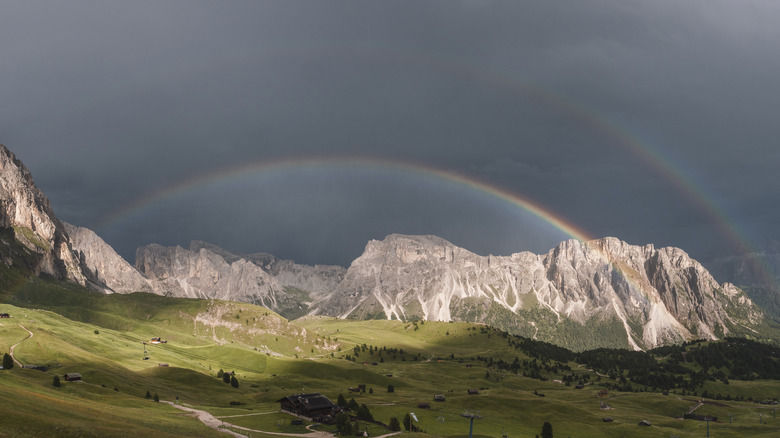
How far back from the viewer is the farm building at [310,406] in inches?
4811

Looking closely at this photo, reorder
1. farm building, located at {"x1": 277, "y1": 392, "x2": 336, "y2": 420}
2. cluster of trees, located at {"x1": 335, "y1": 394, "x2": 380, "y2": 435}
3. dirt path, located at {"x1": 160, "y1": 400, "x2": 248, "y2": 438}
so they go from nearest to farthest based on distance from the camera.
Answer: dirt path, located at {"x1": 160, "y1": 400, "x2": 248, "y2": 438} < cluster of trees, located at {"x1": 335, "y1": 394, "x2": 380, "y2": 435} < farm building, located at {"x1": 277, "y1": 392, "x2": 336, "y2": 420}

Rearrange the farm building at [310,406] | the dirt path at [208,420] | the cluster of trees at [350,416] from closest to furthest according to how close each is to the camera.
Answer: the dirt path at [208,420] → the cluster of trees at [350,416] → the farm building at [310,406]

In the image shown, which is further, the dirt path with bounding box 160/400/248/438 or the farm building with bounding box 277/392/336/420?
the farm building with bounding box 277/392/336/420

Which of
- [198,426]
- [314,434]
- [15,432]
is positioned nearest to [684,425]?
[314,434]

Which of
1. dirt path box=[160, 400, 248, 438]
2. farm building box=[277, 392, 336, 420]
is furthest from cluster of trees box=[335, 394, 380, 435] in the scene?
dirt path box=[160, 400, 248, 438]

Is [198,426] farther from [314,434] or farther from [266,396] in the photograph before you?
[266,396]

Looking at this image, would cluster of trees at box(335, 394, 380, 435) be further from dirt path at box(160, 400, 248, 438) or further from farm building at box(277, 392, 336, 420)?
dirt path at box(160, 400, 248, 438)

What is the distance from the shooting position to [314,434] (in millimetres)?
102750

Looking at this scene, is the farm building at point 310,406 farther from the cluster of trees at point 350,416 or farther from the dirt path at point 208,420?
the dirt path at point 208,420

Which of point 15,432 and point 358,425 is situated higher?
point 15,432

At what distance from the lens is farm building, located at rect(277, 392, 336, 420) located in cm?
12219

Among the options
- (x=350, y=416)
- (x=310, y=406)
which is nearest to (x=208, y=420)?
(x=310, y=406)

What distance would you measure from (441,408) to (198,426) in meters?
83.4

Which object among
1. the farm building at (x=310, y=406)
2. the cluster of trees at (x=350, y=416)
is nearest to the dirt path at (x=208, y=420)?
the farm building at (x=310, y=406)
